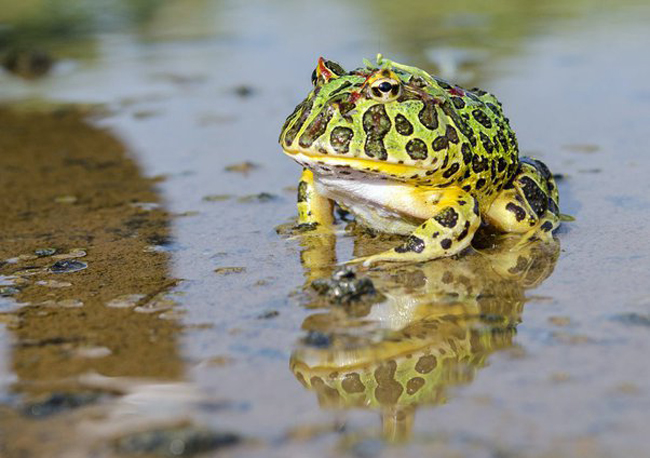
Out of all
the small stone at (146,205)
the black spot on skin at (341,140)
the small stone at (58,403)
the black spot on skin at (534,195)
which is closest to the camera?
the small stone at (58,403)

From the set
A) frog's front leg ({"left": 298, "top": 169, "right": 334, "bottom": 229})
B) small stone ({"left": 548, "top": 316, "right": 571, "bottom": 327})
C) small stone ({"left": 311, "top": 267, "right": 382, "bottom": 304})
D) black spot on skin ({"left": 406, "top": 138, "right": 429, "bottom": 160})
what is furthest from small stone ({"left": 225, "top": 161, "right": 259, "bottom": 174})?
small stone ({"left": 548, "top": 316, "right": 571, "bottom": 327})

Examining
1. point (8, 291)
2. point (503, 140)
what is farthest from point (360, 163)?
point (8, 291)

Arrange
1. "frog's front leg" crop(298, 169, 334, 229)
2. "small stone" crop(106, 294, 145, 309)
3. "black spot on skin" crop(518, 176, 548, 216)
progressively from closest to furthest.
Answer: "small stone" crop(106, 294, 145, 309) → "black spot on skin" crop(518, 176, 548, 216) → "frog's front leg" crop(298, 169, 334, 229)

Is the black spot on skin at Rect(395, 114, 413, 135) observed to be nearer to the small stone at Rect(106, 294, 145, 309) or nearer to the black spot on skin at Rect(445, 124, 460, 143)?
the black spot on skin at Rect(445, 124, 460, 143)

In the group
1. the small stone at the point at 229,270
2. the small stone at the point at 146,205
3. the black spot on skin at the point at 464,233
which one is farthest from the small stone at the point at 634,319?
the small stone at the point at 146,205

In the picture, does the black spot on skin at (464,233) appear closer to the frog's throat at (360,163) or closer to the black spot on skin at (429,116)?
the frog's throat at (360,163)
